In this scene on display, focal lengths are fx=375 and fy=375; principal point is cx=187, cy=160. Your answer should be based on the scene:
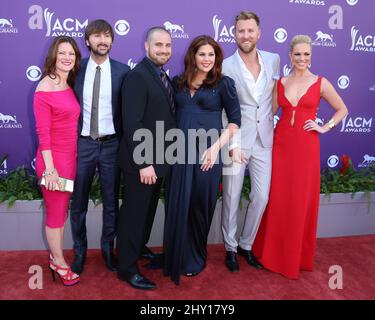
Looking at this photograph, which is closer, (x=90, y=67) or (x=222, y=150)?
(x=90, y=67)

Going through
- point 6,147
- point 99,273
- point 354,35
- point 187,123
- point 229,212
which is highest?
point 354,35

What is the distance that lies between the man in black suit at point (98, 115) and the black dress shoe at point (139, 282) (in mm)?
602

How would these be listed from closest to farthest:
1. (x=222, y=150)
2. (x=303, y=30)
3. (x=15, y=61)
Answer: (x=222, y=150), (x=15, y=61), (x=303, y=30)

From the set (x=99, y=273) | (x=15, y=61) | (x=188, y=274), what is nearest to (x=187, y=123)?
(x=188, y=274)

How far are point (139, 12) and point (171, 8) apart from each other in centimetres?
35

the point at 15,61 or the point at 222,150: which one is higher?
the point at 15,61

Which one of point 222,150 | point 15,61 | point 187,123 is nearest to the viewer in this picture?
point 187,123

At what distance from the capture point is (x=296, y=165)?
298 cm

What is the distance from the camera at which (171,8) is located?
406 centimetres

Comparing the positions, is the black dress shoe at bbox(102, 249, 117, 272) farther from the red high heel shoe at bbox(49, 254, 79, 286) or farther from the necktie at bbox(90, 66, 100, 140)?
the necktie at bbox(90, 66, 100, 140)


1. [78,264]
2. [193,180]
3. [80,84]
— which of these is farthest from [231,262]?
[80,84]

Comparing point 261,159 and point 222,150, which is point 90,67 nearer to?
point 222,150

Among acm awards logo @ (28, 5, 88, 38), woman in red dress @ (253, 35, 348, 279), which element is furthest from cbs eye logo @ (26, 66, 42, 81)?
woman in red dress @ (253, 35, 348, 279)

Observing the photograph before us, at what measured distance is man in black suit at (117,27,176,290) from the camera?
8.10 feet
